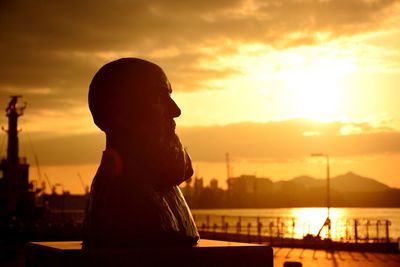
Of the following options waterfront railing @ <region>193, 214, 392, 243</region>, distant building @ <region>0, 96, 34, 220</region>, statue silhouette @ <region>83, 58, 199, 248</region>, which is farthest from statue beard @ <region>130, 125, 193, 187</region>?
distant building @ <region>0, 96, 34, 220</region>

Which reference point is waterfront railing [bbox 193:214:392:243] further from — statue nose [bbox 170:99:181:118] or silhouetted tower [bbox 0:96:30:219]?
statue nose [bbox 170:99:181:118]

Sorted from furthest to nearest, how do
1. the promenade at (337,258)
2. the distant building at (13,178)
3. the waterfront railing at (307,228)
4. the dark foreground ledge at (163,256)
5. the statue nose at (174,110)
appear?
the distant building at (13,178)
the waterfront railing at (307,228)
the promenade at (337,258)
the statue nose at (174,110)
the dark foreground ledge at (163,256)

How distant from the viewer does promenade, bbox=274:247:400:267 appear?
72.7ft

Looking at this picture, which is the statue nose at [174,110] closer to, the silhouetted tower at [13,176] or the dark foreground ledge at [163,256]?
the dark foreground ledge at [163,256]

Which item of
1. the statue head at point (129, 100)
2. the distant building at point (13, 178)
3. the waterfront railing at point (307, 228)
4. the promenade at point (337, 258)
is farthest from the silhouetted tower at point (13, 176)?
the statue head at point (129, 100)

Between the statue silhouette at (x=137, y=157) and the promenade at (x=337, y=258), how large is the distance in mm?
11784

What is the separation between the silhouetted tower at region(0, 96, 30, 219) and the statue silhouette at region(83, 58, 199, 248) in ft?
129

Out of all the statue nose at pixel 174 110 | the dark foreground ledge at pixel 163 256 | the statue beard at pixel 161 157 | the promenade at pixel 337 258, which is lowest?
the promenade at pixel 337 258

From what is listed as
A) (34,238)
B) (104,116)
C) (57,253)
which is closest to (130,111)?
(104,116)

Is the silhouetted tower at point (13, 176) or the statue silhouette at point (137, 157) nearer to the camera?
the statue silhouette at point (137, 157)

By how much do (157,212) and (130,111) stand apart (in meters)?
1.44

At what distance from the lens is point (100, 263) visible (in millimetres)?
7812

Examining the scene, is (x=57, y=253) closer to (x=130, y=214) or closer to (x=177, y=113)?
(x=130, y=214)

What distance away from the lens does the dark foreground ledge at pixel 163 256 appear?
25.7 ft
